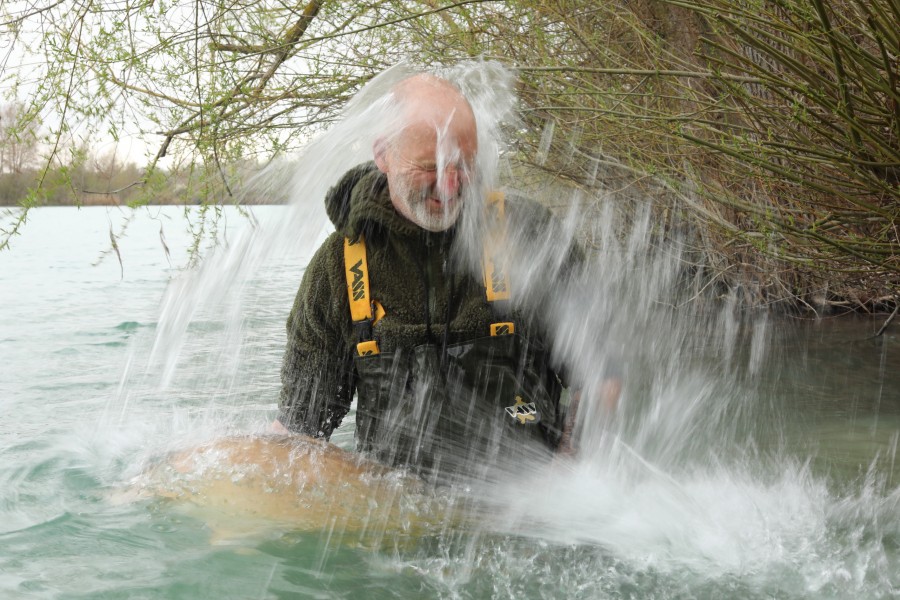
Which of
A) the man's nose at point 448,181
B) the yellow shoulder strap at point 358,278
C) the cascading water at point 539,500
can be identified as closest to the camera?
the cascading water at point 539,500

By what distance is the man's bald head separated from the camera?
3.82m

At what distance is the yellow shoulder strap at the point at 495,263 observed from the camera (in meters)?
3.85

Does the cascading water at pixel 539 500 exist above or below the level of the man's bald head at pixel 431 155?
below

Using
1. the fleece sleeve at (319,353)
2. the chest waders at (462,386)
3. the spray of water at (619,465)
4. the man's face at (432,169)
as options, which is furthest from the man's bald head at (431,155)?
the fleece sleeve at (319,353)

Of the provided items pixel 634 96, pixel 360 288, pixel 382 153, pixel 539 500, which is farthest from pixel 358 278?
pixel 634 96

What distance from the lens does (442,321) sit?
3.94 meters

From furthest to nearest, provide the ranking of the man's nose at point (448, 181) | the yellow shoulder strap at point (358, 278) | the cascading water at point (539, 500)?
1. the yellow shoulder strap at point (358, 278)
2. the man's nose at point (448, 181)
3. the cascading water at point (539, 500)

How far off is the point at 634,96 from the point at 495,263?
9.84 ft

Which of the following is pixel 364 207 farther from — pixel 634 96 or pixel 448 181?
pixel 634 96

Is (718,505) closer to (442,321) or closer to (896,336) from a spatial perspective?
(442,321)

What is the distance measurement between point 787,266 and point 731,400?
1.80 meters

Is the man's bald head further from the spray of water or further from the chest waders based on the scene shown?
the chest waders

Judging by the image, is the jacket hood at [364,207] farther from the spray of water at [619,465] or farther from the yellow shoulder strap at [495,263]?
the yellow shoulder strap at [495,263]

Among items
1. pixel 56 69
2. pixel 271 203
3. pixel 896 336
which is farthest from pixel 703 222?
pixel 56 69
